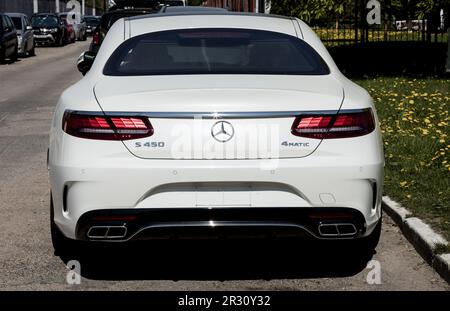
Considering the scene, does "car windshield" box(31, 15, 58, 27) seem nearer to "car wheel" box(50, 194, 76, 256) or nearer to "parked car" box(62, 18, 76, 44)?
"parked car" box(62, 18, 76, 44)

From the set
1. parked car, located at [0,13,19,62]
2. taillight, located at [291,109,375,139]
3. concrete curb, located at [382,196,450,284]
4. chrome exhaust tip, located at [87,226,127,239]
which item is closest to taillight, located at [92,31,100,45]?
parked car, located at [0,13,19,62]

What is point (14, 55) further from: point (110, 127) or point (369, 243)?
point (110, 127)

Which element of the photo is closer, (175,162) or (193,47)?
(175,162)

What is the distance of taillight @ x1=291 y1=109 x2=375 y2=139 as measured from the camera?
4.93 metres

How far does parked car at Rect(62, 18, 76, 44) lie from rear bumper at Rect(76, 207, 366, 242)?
44497 mm

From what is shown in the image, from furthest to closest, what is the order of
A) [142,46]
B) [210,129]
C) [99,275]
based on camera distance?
[142,46] → [99,275] → [210,129]

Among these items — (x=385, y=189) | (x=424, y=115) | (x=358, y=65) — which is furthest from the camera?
(x=358, y=65)

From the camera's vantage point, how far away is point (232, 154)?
4852 millimetres

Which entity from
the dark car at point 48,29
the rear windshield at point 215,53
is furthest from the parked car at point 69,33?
the rear windshield at point 215,53

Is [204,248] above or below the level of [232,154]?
below

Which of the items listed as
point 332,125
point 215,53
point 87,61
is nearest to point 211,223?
point 332,125

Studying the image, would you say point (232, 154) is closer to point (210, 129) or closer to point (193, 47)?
point (210, 129)
